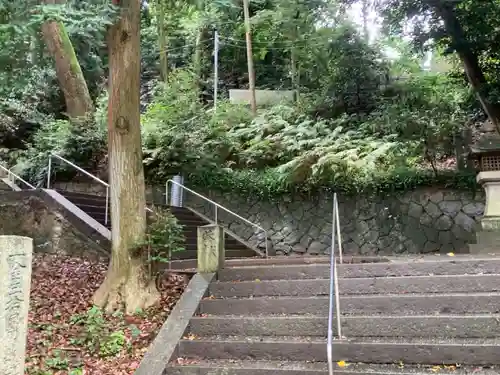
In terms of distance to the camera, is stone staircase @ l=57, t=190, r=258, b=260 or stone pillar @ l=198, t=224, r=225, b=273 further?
stone staircase @ l=57, t=190, r=258, b=260

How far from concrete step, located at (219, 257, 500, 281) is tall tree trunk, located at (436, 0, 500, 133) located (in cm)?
449

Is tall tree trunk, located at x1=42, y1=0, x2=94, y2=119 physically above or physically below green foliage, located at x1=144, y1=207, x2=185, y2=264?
above

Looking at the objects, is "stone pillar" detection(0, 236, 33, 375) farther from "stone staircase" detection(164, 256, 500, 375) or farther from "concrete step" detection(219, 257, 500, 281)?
"concrete step" detection(219, 257, 500, 281)

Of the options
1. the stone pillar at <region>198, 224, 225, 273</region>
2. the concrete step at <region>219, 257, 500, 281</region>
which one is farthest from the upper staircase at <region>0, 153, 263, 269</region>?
the concrete step at <region>219, 257, 500, 281</region>

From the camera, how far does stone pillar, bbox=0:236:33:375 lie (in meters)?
3.37

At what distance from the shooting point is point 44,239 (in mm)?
8312

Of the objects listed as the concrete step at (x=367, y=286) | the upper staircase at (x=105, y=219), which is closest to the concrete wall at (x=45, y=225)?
the upper staircase at (x=105, y=219)

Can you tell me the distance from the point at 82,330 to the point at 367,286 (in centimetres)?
330

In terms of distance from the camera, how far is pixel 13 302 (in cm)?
344

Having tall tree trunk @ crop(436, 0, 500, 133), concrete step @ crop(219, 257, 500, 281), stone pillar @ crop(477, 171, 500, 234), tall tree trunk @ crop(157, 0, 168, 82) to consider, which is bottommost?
concrete step @ crop(219, 257, 500, 281)

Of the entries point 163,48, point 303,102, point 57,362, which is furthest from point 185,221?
point 163,48

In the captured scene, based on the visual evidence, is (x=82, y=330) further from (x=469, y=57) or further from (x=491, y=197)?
(x=469, y=57)

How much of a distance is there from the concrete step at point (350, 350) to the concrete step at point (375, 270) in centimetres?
120

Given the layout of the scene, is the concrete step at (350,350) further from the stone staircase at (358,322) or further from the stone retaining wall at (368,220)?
the stone retaining wall at (368,220)
